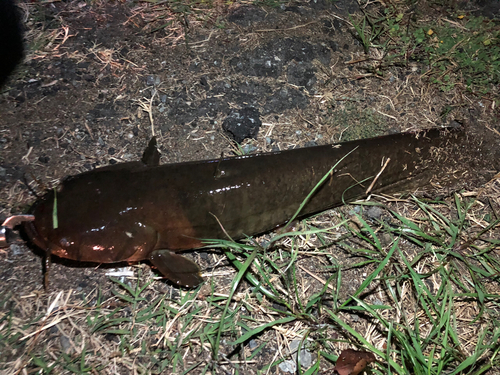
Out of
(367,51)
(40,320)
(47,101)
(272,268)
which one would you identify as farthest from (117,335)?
(367,51)

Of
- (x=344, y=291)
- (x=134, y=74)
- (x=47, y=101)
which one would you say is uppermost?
(x=134, y=74)

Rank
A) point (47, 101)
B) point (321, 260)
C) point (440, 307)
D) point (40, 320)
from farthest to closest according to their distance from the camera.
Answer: point (47, 101)
point (321, 260)
point (440, 307)
point (40, 320)

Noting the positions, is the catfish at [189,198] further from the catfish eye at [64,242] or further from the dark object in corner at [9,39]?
the dark object in corner at [9,39]

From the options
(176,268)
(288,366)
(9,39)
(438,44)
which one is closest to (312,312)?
(288,366)

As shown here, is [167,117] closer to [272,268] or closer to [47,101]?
[47,101]

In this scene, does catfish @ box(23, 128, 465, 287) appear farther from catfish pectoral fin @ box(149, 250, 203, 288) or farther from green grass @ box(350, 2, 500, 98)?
green grass @ box(350, 2, 500, 98)

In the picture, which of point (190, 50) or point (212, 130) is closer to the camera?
point (212, 130)

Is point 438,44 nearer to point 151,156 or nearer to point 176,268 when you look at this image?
point 151,156
